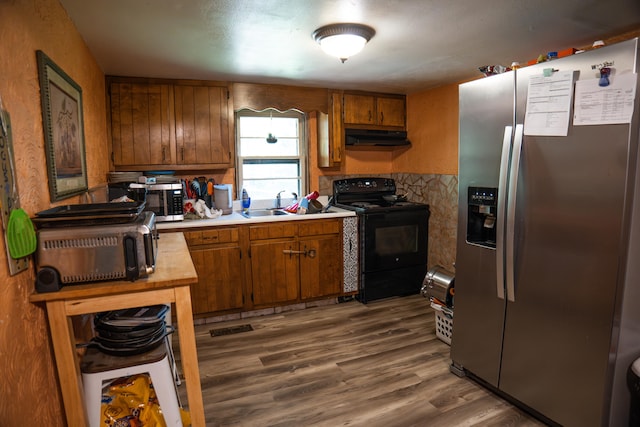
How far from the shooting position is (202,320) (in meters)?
3.38

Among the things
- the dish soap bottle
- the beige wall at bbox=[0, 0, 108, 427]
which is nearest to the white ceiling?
the beige wall at bbox=[0, 0, 108, 427]

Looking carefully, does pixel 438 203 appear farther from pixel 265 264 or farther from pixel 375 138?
pixel 265 264

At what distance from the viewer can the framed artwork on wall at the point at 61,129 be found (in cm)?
158

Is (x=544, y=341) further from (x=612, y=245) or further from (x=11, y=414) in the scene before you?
(x=11, y=414)

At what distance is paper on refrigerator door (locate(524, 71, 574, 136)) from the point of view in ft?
5.84

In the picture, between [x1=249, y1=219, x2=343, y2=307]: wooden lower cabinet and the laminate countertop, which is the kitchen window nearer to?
the laminate countertop

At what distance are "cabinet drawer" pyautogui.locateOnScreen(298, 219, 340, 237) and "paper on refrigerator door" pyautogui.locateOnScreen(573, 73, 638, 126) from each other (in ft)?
7.44

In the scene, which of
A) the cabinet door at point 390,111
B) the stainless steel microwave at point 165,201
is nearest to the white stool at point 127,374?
the stainless steel microwave at point 165,201

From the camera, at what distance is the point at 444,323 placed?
2924 mm

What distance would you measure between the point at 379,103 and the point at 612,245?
2.99 metres

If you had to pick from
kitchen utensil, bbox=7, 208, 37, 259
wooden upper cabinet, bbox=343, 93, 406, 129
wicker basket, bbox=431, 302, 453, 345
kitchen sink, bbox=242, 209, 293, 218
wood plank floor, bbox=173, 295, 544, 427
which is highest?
wooden upper cabinet, bbox=343, 93, 406, 129

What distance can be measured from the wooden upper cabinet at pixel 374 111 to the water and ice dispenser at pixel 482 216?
2096 millimetres

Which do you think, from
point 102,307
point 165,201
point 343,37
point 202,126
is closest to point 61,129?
point 102,307

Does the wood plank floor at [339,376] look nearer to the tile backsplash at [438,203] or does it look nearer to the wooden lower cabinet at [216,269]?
the wooden lower cabinet at [216,269]
